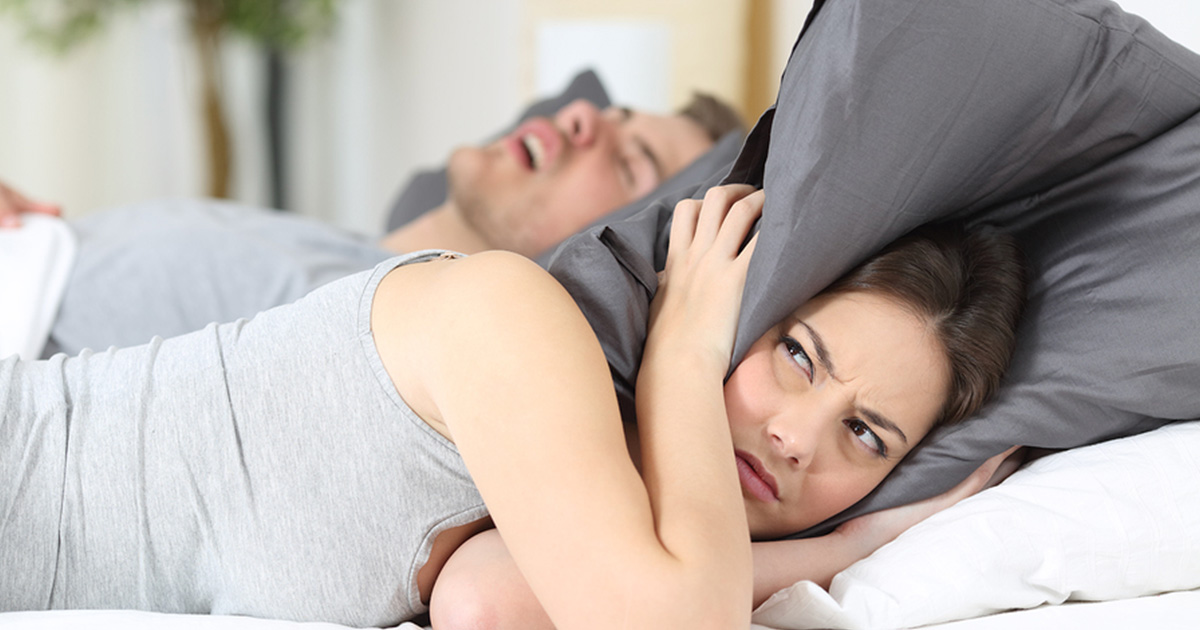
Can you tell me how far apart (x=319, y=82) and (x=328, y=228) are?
237 centimetres

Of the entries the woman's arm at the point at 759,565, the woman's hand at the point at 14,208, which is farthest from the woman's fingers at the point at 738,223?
the woman's hand at the point at 14,208

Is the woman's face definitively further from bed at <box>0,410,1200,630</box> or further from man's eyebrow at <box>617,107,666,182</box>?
man's eyebrow at <box>617,107,666,182</box>

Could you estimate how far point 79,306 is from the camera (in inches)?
62.4

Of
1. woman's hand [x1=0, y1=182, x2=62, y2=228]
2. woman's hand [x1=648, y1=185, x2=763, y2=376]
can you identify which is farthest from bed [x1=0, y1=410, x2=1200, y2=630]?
woman's hand [x1=0, y1=182, x2=62, y2=228]

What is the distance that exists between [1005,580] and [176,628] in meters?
0.76

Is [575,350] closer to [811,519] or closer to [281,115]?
[811,519]

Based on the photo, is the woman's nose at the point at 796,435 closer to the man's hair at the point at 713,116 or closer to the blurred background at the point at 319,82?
the man's hair at the point at 713,116

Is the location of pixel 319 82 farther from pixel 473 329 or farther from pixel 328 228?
pixel 473 329

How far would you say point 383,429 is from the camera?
0.84 m

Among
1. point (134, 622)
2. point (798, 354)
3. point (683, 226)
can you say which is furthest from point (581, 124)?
point (134, 622)

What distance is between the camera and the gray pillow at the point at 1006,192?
83 centimetres

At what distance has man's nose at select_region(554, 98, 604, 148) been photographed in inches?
77.3

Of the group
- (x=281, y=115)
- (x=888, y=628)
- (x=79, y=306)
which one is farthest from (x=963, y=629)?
(x=281, y=115)

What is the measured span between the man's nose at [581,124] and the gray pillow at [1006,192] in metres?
0.96
